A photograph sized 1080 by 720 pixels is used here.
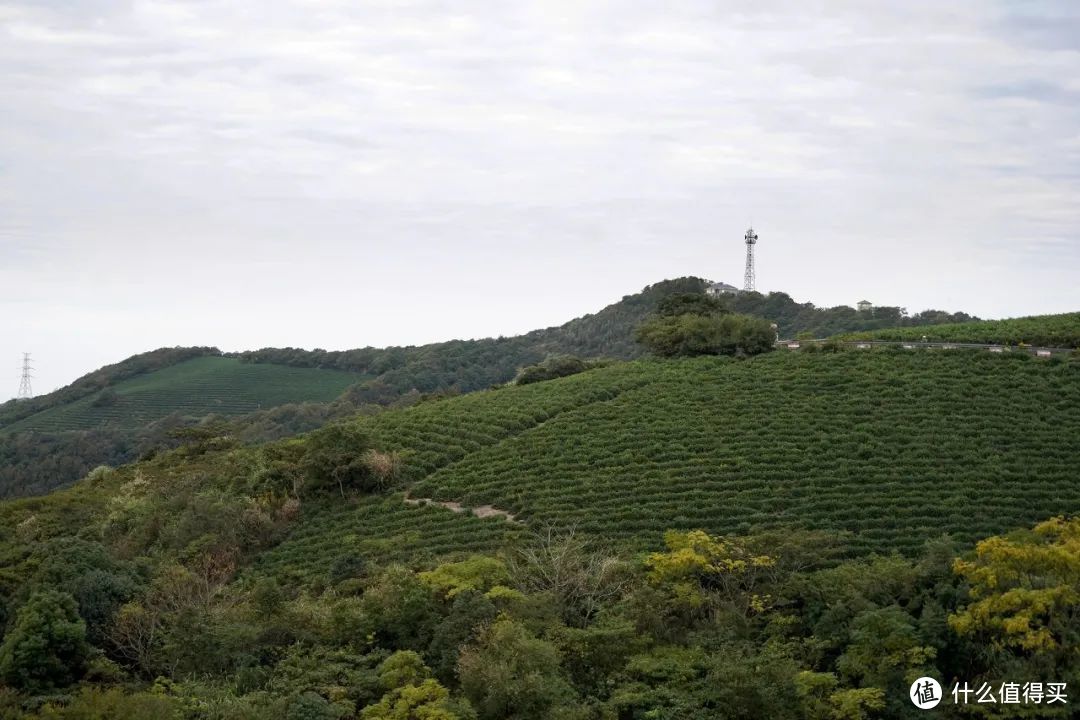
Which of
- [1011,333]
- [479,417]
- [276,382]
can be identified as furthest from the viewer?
[276,382]

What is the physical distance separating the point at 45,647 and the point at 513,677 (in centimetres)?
1080

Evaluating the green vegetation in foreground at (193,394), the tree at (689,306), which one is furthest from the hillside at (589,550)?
the green vegetation in foreground at (193,394)

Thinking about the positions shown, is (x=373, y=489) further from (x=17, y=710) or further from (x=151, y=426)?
(x=151, y=426)

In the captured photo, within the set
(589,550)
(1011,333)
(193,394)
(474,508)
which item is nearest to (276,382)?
(193,394)

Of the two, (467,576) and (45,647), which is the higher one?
(467,576)

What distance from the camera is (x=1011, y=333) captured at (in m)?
46.4

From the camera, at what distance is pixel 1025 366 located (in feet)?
127

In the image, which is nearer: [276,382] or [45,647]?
[45,647]

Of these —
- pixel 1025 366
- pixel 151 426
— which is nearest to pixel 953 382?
pixel 1025 366

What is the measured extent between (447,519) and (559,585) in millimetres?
9794

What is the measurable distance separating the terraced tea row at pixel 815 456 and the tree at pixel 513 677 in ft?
33.4

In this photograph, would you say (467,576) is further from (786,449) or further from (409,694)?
(786,449)

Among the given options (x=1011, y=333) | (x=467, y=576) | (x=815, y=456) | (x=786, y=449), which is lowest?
(x=467, y=576)

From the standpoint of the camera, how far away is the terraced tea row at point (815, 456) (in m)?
26.9
